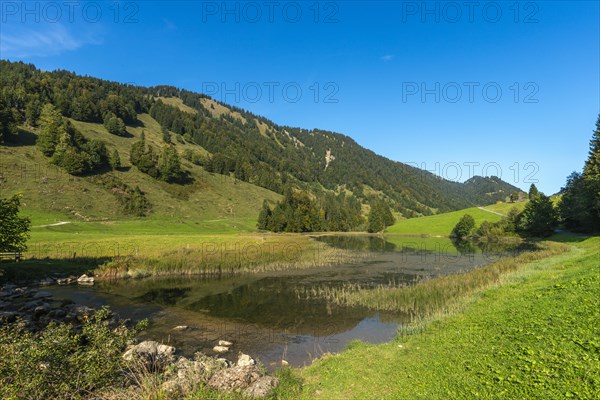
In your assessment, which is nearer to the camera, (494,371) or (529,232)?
(494,371)

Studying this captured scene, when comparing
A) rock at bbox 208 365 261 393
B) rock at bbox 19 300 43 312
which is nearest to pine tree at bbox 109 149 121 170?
rock at bbox 19 300 43 312

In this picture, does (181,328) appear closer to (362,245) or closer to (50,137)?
(362,245)

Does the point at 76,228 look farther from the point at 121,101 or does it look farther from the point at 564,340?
the point at 121,101

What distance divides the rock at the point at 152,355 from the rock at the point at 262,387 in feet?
14.1

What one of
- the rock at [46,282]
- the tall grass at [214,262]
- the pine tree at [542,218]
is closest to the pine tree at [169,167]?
the tall grass at [214,262]

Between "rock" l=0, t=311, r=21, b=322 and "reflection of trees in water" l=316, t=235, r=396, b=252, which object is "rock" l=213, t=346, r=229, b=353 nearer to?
"rock" l=0, t=311, r=21, b=322

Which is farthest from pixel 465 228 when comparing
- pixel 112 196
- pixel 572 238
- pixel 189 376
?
pixel 189 376

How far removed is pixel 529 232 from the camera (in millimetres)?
84812

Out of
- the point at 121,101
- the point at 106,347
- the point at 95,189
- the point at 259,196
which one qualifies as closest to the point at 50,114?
the point at 95,189

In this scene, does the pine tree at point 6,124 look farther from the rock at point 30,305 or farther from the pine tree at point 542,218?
the pine tree at point 542,218

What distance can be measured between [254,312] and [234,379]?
14.7 metres

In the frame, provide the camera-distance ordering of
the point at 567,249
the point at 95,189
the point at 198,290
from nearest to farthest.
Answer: the point at 198,290 → the point at 567,249 → the point at 95,189

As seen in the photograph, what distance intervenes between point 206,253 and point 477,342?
3806 cm

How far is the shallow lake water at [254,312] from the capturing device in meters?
19.0
